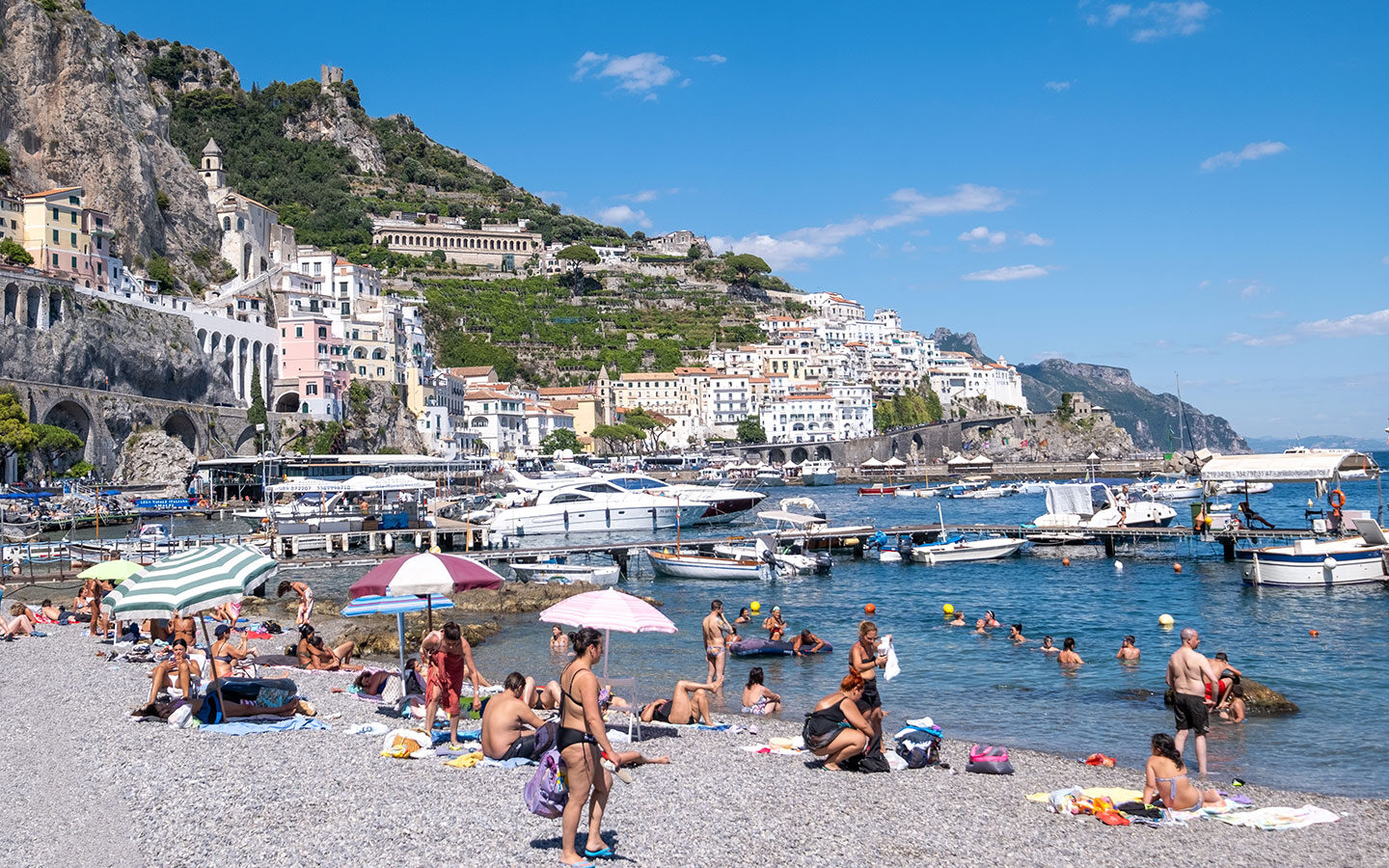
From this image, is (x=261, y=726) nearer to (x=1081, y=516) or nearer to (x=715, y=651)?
(x=715, y=651)

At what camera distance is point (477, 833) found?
8.77 m

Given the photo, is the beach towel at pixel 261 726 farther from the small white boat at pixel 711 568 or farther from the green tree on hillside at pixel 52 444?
the green tree on hillside at pixel 52 444

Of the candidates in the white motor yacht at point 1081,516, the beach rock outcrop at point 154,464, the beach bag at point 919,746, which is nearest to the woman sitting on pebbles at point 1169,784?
the beach bag at point 919,746

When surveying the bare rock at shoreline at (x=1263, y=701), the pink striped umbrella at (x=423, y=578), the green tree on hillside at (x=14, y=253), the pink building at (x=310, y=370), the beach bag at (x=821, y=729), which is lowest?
the bare rock at shoreline at (x=1263, y=701)

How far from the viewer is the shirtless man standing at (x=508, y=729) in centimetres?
1089

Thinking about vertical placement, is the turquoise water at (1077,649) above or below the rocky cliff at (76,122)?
below

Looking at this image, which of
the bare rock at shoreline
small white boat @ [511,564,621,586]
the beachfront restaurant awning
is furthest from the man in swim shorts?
the beachfront restaurant awning

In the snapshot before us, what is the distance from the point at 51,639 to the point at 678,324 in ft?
449

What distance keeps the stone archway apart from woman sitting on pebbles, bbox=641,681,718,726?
63921 millimetres

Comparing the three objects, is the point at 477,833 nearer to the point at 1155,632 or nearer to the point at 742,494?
the point at 1155,632

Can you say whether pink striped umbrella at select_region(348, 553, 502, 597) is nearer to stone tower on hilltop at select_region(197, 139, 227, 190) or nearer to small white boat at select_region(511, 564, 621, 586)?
small white boat at select_region(511, 564, 621, 586)

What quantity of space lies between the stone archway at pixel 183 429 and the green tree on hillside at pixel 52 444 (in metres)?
A: 10.4

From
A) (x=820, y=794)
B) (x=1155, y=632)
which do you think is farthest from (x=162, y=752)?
(x=1155, y=632)

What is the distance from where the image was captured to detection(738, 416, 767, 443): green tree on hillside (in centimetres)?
13188
